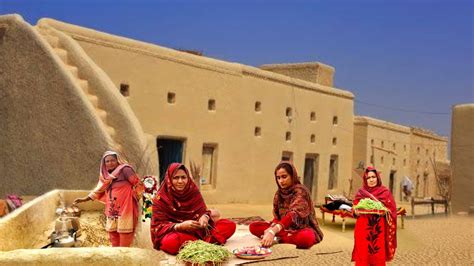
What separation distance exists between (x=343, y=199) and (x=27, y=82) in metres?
7.56

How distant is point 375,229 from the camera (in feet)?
22.9

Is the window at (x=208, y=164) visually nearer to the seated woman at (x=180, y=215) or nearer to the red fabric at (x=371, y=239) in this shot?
the red fabric at (x=371, y=239)

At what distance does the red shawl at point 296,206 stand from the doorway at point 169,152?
31.6 feet

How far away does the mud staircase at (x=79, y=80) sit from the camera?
37.9ft

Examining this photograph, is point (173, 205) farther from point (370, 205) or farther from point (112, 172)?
point (370, 205)

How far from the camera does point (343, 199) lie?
13.8m

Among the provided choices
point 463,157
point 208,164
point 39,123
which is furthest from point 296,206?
point 463,157

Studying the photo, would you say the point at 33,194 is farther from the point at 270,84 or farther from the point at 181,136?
the point at 270,84

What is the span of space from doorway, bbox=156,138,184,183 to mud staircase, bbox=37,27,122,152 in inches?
139

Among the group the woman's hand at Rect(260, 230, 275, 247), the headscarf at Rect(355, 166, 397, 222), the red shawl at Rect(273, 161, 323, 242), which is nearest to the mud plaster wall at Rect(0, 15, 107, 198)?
the headscarf at Rect(355, 166, 397, 222)

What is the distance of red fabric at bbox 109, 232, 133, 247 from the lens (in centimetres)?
662

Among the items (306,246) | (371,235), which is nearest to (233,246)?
(306,246)

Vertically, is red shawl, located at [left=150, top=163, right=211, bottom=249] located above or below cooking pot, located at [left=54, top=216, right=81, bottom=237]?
above

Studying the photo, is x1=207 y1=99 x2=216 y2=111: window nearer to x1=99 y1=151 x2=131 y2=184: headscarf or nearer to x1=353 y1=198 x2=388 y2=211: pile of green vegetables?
x1=99 y1=151 x2=131 y2=184: headscarf
